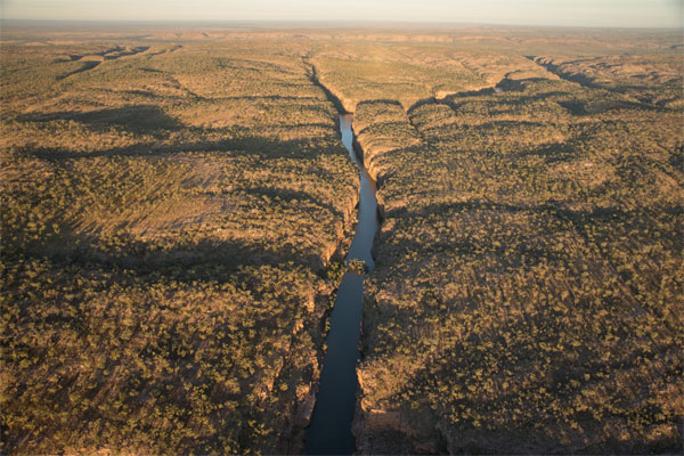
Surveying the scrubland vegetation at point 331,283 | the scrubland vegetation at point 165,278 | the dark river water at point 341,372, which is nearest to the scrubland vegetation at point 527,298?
the scrubland vegetation at point 331,283

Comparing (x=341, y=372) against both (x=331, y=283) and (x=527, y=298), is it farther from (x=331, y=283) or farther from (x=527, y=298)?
(x=527, y=298)

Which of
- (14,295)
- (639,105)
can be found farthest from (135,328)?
(639,105)

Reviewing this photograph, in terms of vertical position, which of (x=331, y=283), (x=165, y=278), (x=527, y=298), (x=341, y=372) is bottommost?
(x=341, y=372)

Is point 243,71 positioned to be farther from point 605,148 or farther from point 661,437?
point 661,437

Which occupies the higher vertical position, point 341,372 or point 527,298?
point 527,298

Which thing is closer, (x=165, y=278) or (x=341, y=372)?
(x=341, y=372)

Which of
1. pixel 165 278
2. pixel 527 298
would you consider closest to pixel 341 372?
→ pixel 527 298

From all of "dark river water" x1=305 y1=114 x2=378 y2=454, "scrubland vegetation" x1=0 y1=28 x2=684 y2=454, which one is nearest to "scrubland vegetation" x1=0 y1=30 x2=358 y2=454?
"scrubland vegetation" x1=0 y1=28 x2=684 y2=454
